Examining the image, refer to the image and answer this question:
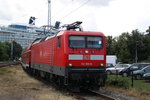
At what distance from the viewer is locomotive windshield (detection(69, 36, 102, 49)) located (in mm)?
15603

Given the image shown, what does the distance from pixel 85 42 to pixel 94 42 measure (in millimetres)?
528

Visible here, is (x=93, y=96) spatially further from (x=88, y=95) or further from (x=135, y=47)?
(x=135, y=47)

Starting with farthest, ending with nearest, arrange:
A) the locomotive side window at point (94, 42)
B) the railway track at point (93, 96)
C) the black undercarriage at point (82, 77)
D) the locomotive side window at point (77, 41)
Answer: the locomotive side window at point (94, 42) < the locomotive side window at point (77, 41) < the black undercarriage at point (82, 77) < the railway track at point (93, 96)

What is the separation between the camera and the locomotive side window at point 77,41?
15.6 m

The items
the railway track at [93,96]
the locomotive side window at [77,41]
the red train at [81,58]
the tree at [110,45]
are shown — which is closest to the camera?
the railway track at [93,96]

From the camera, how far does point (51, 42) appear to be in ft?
60.3

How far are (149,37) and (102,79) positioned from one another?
61687 mm

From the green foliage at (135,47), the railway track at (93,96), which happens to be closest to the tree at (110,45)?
the green foliage at (135,47)

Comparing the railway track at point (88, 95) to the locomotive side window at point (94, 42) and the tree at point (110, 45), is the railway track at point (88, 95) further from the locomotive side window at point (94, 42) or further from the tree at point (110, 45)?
the tree at point (110, 45)

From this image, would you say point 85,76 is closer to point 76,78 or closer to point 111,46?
point 76,78

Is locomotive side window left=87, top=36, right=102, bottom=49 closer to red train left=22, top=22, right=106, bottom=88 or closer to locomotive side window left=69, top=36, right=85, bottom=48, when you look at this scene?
red train left=22, top=22, right=106, bottom=88

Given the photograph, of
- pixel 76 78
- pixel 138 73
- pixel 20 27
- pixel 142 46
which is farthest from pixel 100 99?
pixel 20 27

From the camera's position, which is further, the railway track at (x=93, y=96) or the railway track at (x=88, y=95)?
the railway track at (x=88, y=95)

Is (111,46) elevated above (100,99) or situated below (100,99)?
above
